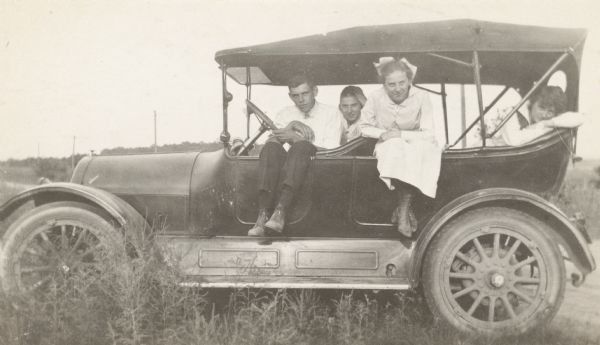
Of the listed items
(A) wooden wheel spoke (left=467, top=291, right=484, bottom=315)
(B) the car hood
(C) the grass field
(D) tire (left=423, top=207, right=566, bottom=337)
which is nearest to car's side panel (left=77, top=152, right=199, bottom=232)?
(B) the car hood

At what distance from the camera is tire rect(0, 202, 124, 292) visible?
3969mm

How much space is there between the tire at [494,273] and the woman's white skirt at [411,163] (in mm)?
364

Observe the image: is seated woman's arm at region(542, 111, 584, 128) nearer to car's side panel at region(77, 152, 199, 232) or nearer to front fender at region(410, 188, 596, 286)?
front fender at region(410, 188, 596, 286)

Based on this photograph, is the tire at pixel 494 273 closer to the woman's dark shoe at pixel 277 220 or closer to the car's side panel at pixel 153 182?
the woman's dark shoe at pixel 277 220

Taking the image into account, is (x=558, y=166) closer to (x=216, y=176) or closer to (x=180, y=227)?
(x=216, y=176)

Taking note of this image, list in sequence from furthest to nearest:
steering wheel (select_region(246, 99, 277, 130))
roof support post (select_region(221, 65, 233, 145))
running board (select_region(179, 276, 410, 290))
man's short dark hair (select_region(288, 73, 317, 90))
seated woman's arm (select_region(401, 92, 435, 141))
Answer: man's short dark hair (select_region(288, 73, 317, 90)) < steering wheel (select_region(246, 99, 277, 130)) < roof support post (select_region(221, 65, 233, 145)) < seated woman's arm (select_region(401, 92, 435, 141)) < running board (select_region(179, 276, 410, 290))

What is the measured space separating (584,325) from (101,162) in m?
4.25

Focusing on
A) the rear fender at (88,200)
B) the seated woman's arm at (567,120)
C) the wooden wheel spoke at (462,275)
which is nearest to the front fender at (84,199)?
the rear fender at (88,200)

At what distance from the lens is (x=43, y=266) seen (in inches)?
158

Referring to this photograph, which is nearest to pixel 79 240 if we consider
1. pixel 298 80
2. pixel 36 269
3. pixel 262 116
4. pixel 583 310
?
pixel 36 269

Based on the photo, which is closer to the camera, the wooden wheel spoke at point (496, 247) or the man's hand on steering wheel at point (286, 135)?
the wooden wheel spoke at point (496, 247)

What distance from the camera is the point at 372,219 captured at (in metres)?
4.28

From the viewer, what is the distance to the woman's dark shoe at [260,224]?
13.6 feet

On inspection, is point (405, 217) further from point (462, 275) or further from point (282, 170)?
point (282, 170)
